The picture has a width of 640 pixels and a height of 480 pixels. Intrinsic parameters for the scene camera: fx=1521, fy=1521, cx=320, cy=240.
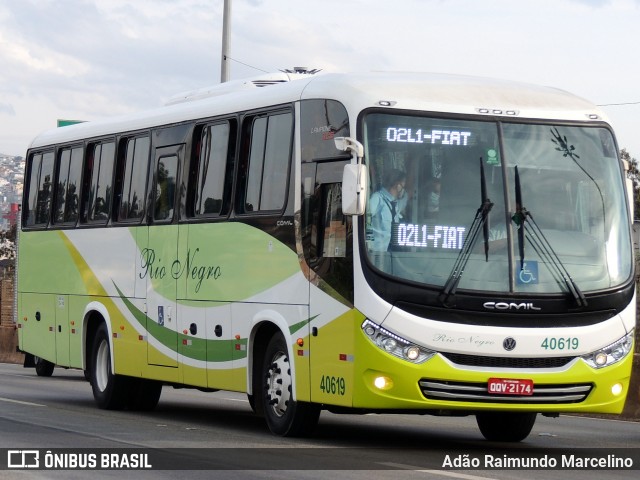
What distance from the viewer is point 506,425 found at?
15508 millimetres

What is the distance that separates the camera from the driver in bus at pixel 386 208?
13328mm

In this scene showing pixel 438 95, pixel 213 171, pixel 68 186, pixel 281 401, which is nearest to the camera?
pixel 438 95

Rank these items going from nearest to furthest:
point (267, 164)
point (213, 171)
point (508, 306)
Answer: point (508, 306) < point (267, 164) < point (213, 171)

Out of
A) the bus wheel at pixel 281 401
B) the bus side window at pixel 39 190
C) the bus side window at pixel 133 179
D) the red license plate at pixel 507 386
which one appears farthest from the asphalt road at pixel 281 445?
the bus side window at pixel 39 190

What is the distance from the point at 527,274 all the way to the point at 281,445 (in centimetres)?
277

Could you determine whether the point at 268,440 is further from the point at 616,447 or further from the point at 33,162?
the point at 33,162

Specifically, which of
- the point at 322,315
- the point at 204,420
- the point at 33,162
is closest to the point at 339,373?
the point at 322,315

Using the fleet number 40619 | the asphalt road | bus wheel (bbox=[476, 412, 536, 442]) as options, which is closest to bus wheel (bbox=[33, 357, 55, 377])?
the asphalt road

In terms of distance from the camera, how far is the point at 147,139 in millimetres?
18859

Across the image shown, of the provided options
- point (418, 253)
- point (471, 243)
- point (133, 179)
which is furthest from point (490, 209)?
point (133, 179)

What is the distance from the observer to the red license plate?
13109mm

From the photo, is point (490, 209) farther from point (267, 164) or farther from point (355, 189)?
point (267, 164)

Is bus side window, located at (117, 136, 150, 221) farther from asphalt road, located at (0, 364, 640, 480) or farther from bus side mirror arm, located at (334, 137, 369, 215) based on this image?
bus side mirror arm, located at (334, 137, 369, 215)

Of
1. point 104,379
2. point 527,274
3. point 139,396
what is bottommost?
point 139,396
